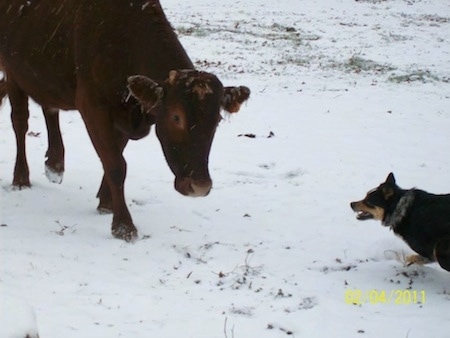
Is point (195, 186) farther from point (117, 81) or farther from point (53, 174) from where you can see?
point (53, 174)

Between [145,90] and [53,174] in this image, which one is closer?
[145,90]

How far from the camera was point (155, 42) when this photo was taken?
5.99 metres

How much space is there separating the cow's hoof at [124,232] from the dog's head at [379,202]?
2.04 m

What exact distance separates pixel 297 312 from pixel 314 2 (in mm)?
30929

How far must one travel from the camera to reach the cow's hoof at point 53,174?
735cm

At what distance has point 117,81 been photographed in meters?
5.92

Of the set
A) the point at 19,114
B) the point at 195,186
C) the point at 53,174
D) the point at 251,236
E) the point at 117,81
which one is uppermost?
the point at 117,81

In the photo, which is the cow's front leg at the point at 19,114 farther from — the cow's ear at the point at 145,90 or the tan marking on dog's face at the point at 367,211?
the tan marking on dog's face at the point at 367,211

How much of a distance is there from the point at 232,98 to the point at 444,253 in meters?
2.05

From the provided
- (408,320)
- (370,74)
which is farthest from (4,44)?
(370,74)

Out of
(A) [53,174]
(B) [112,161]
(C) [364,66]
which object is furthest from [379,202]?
(C) [364,66]

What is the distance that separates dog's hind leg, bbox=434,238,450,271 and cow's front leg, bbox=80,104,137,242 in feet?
8.49

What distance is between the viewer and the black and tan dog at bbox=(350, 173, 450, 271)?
17.3 feet
